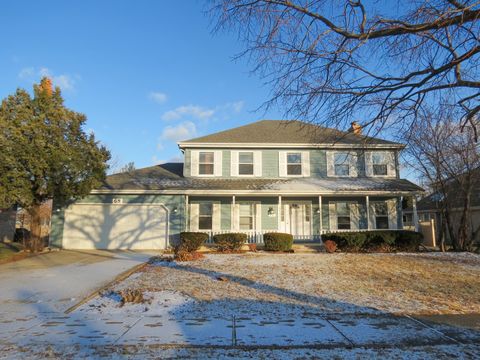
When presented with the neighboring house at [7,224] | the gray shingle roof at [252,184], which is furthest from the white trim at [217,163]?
the neighboring house at [7,224]

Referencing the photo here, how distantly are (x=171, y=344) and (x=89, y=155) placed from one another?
41.6 feet

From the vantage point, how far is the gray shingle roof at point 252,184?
16766 mm

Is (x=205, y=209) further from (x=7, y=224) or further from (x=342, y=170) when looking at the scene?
(x=7, y=224)

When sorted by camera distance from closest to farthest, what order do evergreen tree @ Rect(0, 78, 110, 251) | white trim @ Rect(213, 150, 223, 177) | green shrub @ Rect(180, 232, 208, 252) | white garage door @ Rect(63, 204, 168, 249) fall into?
evergreen tree @ Rect(0, 78, 110, 251) < green shrub @ Rect(180, 232, 208, 252) < white garage door @ Rect(63, 204, 168, 249) < white trim @ Rect(213, 150, 223, 177)

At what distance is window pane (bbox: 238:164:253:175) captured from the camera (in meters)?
18.5

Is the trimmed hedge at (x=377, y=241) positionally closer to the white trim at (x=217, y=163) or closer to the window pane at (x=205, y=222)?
the window pane at (x=205, y=222)

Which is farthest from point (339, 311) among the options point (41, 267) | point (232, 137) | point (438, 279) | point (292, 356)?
point (232, 137)

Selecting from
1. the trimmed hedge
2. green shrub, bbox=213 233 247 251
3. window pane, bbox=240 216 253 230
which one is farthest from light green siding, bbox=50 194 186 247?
the trimmed hedge

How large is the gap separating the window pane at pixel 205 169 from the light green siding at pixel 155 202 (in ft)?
7.07

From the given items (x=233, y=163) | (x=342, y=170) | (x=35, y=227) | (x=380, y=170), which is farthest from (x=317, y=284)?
(x=380, y=170)

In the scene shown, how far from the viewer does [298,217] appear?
1808cm

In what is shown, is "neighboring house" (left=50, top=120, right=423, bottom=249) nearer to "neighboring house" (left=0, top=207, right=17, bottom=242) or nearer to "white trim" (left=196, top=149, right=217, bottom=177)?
"white trim" (left=196, top=149, right=217, bottom=177)

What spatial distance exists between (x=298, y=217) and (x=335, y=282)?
9907 millimetres

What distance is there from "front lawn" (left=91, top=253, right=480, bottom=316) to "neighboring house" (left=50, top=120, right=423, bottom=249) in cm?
513
